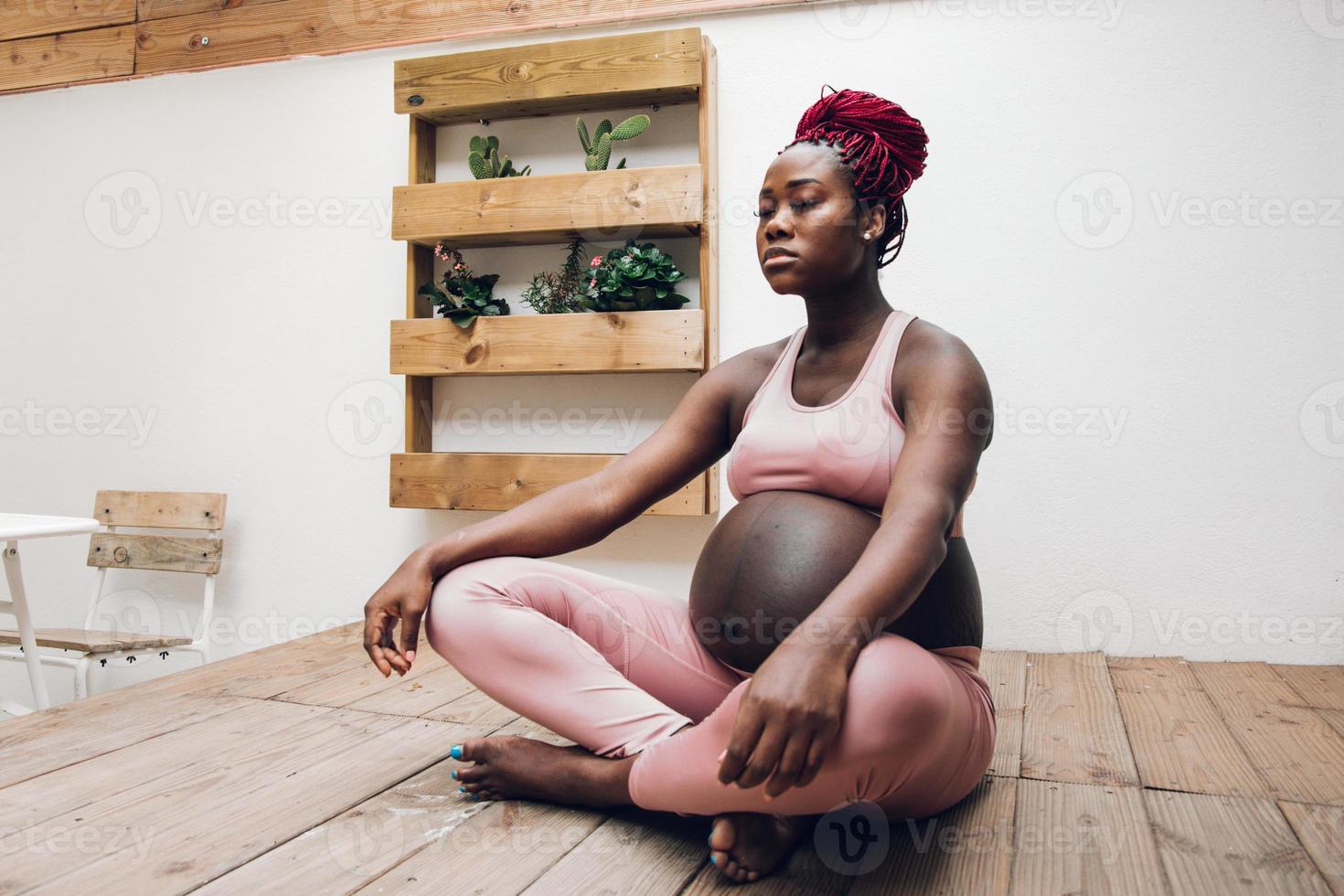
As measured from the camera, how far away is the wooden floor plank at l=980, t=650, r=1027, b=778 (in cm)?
157

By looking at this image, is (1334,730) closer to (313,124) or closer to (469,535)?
(469,535)

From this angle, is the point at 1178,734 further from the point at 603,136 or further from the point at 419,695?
the point at 603,136

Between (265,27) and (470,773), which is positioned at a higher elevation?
(265,27)

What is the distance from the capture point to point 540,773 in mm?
1305

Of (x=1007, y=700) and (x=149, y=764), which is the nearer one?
(x=149, y=764)

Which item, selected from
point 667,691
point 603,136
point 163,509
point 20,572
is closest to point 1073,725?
point 667,691

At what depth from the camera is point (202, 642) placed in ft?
9.57

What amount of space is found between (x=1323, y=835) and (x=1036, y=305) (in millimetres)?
1577

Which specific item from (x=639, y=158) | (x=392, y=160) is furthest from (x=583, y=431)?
(x=392, y=160)

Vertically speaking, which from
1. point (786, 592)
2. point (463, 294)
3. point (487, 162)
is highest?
point (487, 162)

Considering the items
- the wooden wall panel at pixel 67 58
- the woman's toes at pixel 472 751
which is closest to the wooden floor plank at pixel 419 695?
the woman's toes at pixel 472 751

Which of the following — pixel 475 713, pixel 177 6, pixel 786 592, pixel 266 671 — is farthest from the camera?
pixel 177 6

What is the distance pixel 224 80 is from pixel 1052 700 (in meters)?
3.22

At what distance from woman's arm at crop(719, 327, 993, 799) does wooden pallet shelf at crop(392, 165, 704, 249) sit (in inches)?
58.5
